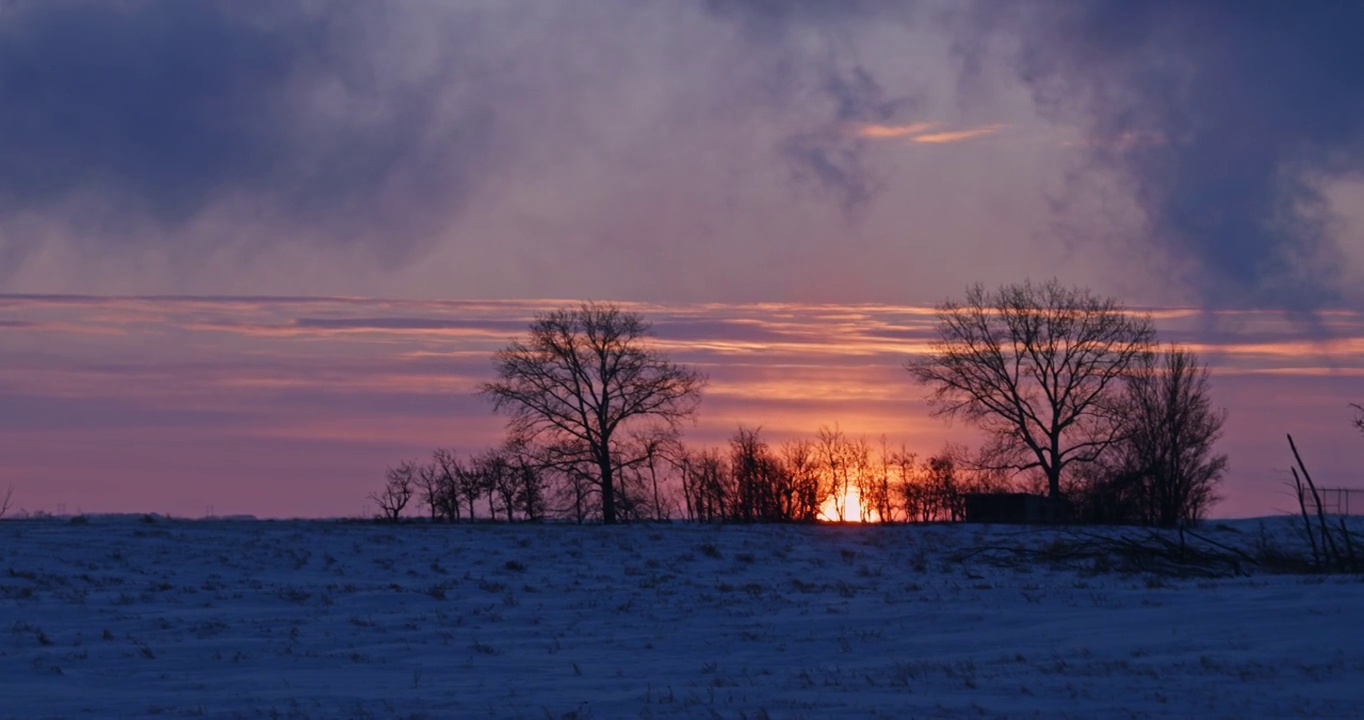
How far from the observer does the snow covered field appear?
11852 mm

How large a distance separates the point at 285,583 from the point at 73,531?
7451mm

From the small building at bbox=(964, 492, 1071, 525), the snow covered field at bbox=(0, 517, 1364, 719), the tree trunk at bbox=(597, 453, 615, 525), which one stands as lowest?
the snow covered field at bbox=(0, 517, 1364, 719)

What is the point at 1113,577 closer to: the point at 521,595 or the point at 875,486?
the point at 521,595

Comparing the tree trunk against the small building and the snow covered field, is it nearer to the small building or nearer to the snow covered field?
the small building

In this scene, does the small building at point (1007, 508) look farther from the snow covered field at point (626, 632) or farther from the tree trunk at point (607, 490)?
the tree trunk at point (607, 490)

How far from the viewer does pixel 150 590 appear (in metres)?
21.3

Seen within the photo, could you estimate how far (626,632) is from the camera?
58.6 feet

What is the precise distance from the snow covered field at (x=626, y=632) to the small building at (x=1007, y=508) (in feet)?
57.0

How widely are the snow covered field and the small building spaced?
684 inches

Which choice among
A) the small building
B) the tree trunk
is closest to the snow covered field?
the small building

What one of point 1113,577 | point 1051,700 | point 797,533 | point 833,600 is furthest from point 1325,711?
point 797,533

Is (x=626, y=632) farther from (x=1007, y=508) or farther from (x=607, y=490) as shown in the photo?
(x=607, y=490)

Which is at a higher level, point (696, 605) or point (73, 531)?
point (73, 531)

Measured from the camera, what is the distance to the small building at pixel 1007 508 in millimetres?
44875
